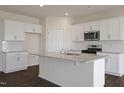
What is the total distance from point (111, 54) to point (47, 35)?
327cm

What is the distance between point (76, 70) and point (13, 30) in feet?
11.5

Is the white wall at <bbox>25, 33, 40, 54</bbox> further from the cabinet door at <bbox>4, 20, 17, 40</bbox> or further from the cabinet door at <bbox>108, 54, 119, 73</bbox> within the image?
the cabinet door at <bbox>108, 54, 119, 73</bbox>

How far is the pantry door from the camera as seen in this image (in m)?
6.26

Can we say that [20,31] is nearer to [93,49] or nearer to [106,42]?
[93,49]

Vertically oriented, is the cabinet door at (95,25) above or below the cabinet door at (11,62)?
above

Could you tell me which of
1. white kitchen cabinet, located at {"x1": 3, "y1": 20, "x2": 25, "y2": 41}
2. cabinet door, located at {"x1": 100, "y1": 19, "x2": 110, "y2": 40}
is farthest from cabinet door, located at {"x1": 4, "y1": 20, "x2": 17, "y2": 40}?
cabinet door, located at {"x1": 100, "y1": 19, "x2": 110, "y2": 40}

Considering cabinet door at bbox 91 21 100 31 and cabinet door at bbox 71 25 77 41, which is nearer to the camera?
cabinet door at bbox 91 21 100 31

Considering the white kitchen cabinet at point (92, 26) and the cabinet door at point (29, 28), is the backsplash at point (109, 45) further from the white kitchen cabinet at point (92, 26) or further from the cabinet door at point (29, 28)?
the cabinet door at point (29, 28)

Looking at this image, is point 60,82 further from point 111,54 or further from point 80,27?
point 80,27

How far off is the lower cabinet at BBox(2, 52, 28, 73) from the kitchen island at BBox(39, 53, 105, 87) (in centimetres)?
177

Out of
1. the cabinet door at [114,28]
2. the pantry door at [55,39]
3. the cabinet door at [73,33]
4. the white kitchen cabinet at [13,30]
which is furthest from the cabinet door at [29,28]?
the cabinet door at [114,28]

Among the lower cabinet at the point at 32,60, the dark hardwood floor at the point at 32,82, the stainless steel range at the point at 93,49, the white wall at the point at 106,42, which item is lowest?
the dark hardwood floor at the point at 32,82

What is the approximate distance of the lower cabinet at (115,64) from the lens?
4270 millimetres

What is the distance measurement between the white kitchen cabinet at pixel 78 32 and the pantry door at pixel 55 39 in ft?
2.18
